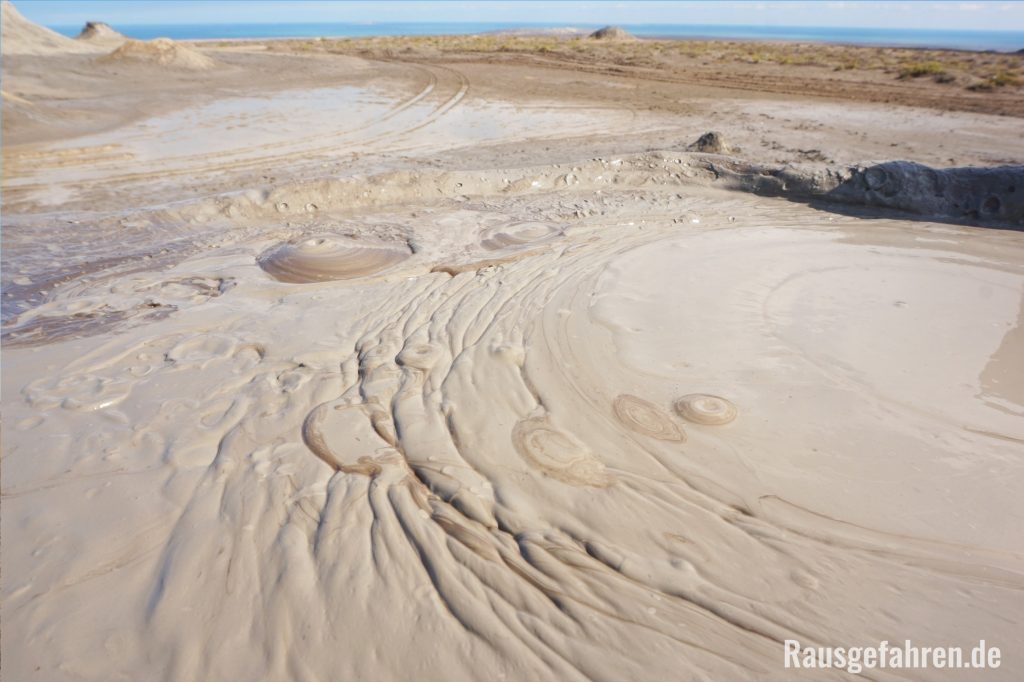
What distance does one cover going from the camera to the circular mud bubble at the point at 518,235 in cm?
598

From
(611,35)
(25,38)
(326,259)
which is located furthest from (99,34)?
(326,259)

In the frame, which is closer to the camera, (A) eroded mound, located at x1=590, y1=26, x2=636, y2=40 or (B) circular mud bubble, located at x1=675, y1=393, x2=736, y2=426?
(B) circular mud bubble, located at x1=675, y1=393, x2=736, y2=426

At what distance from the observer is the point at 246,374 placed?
378 centimetres

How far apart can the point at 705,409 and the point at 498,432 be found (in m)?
1.34

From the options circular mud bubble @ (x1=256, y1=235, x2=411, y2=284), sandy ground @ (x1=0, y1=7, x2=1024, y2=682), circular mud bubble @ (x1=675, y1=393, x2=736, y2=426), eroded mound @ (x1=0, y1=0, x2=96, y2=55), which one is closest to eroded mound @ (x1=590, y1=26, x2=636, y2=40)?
eroded mound @ (x1=0, y1=0, x2=96, y2=55)

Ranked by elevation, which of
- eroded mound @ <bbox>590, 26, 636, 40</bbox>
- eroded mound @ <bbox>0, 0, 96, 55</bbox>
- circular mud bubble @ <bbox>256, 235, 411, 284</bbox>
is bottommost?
circular mud bubble @ <bbox>256, 235, 411, 284</bbox>

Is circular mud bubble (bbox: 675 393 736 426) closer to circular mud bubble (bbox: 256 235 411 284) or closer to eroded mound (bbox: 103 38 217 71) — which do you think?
circular mud bubble (bbox: 256 235 411 284)

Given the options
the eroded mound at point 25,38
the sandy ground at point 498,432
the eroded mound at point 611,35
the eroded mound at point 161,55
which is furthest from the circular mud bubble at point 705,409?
the eroded mound at point 611,35

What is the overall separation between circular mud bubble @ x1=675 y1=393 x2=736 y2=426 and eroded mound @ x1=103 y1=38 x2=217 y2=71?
24.5m

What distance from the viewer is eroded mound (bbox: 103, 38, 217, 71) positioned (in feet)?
68.7

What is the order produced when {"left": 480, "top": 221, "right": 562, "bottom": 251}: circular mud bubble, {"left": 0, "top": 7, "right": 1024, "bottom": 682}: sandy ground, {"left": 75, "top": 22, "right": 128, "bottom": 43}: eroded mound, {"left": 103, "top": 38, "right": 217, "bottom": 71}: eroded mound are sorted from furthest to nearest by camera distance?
1. {"left": 75, "top": 22, "right": 128, "bottom": 43}: eroded mound
2. {"left": 103, "top": 38, "right": 217, "bottom": 71}: eroded mound
3. {"left": 480, "top": 221, "right": 562, "bottom": 251}: circular mud bubble
4. {"left": 0, "top": 7, "right": 1024, "bottom": 682}: sandy ground

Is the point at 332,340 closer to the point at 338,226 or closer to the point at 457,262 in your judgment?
the point at 457,262

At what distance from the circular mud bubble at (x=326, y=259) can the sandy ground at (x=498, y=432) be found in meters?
0.04

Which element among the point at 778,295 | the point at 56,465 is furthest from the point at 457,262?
the point at 56,465
